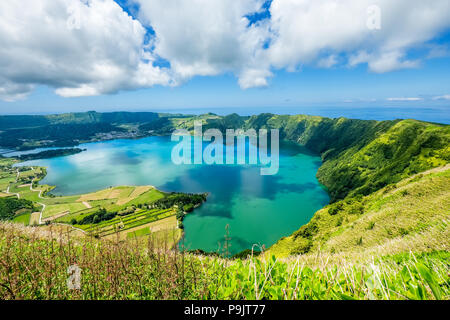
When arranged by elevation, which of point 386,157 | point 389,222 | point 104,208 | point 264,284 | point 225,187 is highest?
point 264,284

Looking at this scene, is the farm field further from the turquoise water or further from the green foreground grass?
the green foreground grass

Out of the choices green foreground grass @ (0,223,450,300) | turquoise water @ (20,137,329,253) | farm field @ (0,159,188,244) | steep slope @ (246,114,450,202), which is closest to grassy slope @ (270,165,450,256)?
green foreground grass @ (0,223,450,300)

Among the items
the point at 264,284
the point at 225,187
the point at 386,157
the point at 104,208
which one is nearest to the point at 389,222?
the point at 264,284

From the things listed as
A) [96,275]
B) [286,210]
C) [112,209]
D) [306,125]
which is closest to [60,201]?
[112,209]

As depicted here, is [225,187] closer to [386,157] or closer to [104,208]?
[104,208]

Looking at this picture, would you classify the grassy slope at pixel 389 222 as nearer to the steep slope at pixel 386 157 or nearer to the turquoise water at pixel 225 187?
the turquoise water at pixel 225 187

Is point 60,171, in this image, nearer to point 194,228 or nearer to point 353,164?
point 194,228

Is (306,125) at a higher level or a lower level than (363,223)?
higher
